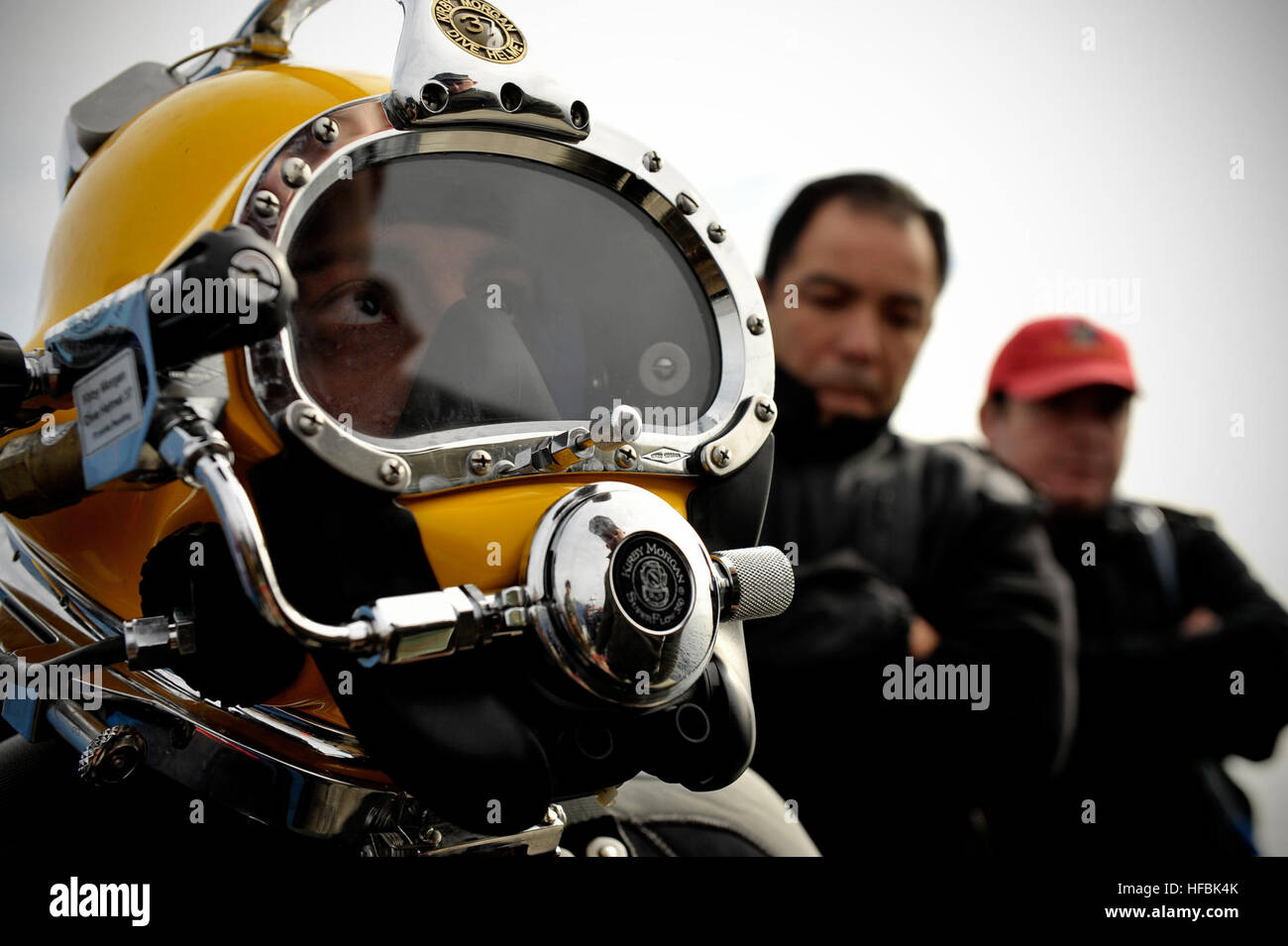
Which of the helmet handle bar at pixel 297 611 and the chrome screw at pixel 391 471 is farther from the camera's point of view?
the chrome screw at pixel 391 471

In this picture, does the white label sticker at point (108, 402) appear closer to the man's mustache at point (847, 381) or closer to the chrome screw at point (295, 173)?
the chrome screw at point (295, 173)

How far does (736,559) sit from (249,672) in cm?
55

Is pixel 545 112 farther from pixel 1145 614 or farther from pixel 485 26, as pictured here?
pixel 1145 614

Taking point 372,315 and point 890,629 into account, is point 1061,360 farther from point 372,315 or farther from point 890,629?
point 372,315

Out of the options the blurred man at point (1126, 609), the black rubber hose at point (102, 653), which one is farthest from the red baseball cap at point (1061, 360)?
the black rubber hose at point (102, 653)

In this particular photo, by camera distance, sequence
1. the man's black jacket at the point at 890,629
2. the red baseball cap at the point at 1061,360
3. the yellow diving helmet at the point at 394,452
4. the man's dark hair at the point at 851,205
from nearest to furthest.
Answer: the yellow diving helmet at the point at 394,452, the man's black jacket at the point at 890,629, the man's dark hair at the point at 851,205, the red baseball cap at the point at 1061,360

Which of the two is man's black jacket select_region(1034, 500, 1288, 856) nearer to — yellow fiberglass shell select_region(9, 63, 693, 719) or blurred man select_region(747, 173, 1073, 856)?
blurred man select_region(747, 173, 1073, 856)

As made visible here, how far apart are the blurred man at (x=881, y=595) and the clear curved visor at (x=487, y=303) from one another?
3.91 feet

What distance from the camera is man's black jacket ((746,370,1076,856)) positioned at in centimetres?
249

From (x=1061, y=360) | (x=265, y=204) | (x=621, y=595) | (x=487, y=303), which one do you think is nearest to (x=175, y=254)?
(x=265, y=204)

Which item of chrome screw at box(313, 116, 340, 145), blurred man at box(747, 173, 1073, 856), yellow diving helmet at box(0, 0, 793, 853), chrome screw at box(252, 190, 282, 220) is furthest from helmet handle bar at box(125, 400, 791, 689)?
blurred man at box(747, 173, 1073, 856)

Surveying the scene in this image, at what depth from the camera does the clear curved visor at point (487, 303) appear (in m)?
1.24

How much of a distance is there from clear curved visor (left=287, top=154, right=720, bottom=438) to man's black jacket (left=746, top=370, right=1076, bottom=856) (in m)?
1.18
